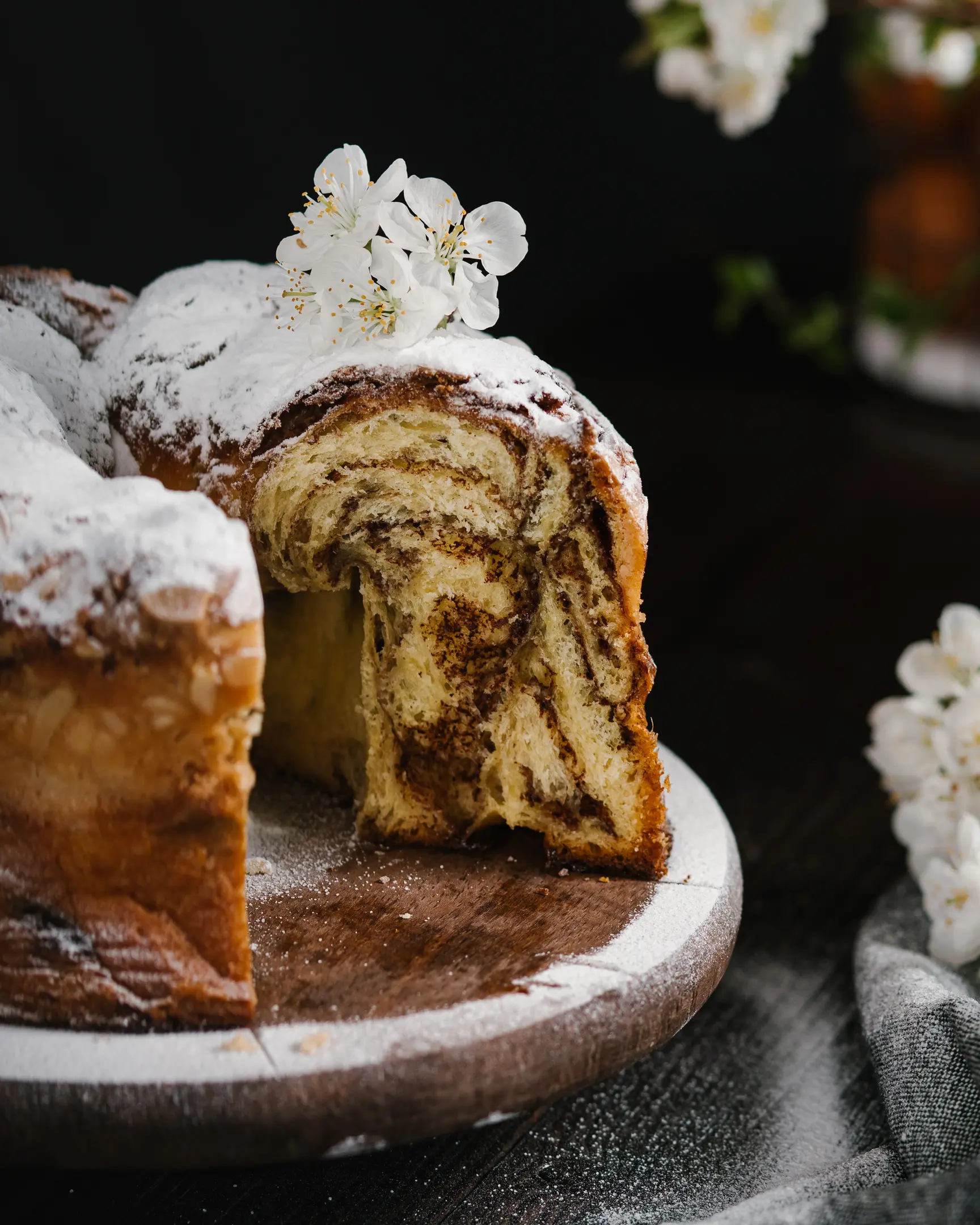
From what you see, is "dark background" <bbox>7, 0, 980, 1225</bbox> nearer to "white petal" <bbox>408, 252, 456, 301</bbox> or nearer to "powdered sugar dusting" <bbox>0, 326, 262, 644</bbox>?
"powdered sugar dusting" <bbox>0, 326, 262, 644</bbox>

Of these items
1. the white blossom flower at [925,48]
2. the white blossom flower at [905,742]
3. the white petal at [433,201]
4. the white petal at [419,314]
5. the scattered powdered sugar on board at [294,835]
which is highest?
the white blossom flower at [925,48]

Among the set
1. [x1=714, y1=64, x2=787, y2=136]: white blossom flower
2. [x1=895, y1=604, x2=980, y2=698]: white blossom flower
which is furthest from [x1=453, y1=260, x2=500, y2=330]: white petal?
[x1=714, y1=64, x2=787, y2=136]: white blossom flower

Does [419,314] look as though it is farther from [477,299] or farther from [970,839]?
[970,839]

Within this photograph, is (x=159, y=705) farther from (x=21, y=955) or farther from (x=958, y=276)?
(x=958, y=276)

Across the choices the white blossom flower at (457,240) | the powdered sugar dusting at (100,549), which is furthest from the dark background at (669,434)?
the white blossom flower at (457,240)

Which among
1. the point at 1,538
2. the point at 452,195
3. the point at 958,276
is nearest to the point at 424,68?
the point at 958,276

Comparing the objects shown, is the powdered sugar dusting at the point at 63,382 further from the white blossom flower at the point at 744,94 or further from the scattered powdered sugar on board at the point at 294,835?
the white blossom flower at the point at 744,94
